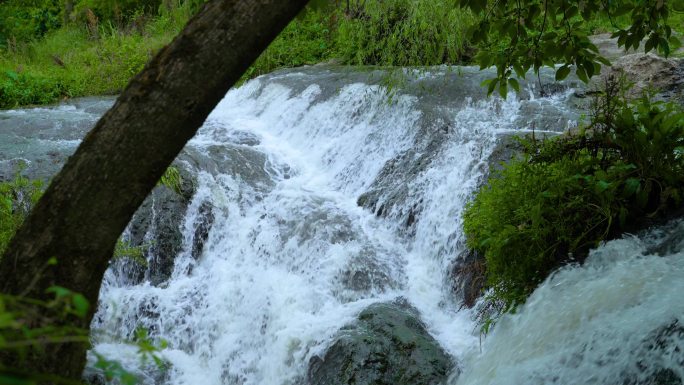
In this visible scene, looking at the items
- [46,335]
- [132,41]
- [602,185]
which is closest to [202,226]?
[602,185]

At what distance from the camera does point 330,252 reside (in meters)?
→ 6.32

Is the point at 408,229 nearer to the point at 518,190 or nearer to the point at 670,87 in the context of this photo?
the point at 518,190

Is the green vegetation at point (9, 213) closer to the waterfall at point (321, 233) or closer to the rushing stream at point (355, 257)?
the rushing stream at point (355, 257)

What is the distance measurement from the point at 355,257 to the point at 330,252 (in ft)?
0.80

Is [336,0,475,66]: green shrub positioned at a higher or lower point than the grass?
higher

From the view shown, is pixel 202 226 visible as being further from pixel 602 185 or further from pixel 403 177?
pixel 602 185

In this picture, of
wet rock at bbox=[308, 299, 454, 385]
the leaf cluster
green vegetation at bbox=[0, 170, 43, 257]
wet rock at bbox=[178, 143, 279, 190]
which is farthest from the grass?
the leaf cluster

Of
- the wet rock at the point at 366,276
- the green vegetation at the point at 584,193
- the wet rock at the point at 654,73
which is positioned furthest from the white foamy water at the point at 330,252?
the wet rock at the point at 654,73

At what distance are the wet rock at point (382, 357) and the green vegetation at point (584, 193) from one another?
682mm

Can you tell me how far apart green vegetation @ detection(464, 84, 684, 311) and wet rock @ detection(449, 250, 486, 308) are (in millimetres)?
861

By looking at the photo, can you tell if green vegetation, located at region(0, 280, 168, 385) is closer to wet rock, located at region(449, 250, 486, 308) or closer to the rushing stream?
the rushing stream

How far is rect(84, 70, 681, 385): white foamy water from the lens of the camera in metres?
5.18

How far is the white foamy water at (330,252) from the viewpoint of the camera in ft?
17.0

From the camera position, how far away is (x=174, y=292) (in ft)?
20.6
